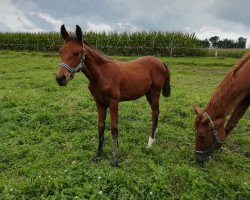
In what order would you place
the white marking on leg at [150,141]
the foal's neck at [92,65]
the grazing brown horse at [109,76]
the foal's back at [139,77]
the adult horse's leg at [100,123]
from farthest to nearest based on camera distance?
the white marking on leg at [150,141] → the foal's back at [139,77] → the adult horse's leg at [100,123] → the foal's neck at [92,65] → the grazing brown horse at [109,76]

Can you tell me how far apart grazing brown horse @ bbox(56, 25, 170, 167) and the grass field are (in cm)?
55

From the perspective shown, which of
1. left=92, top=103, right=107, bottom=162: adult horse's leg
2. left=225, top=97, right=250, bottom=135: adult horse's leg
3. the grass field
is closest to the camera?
the grass field

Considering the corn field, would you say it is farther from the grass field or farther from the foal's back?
the foal's back

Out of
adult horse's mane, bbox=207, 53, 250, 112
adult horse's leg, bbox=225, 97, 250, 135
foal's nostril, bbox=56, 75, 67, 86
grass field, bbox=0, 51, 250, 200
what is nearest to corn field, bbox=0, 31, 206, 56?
grass field, bbox=0, 51, 250, 200

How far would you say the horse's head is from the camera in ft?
17.3

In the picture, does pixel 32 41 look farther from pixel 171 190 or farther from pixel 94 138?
pixel 171 190

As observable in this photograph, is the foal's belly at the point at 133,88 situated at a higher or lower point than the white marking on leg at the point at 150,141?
higher

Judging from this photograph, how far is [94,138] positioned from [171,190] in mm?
2632

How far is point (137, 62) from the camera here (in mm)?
6754

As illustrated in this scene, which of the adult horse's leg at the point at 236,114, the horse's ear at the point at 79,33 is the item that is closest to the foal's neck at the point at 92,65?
the horse's ear at the point at 79,33

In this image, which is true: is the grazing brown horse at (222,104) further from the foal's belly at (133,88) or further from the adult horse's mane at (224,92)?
the foal's belly at (133,88)

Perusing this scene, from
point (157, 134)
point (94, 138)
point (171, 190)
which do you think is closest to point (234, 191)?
point (171, 190)

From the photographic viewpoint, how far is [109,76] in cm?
579

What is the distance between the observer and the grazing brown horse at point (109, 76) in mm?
5172
